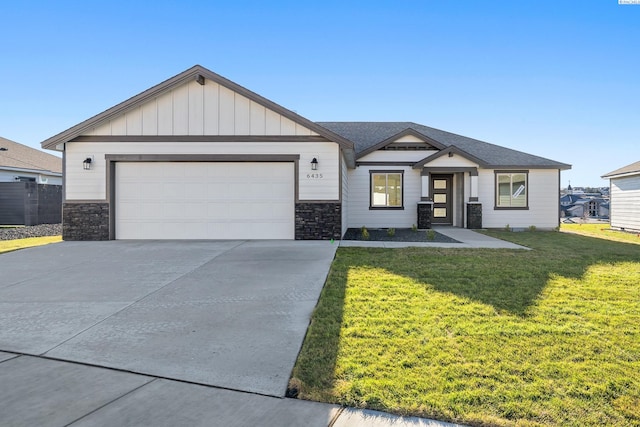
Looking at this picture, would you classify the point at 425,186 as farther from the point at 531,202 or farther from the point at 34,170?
the point at 34,170

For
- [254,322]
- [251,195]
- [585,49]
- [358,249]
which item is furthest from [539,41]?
[254,322]

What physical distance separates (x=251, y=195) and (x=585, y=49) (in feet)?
45.1

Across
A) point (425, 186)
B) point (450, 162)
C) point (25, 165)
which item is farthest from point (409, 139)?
point (25, 165)

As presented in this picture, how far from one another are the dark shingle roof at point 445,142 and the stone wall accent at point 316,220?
536 centimetres

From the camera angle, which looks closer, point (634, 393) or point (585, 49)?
point (634, 393)


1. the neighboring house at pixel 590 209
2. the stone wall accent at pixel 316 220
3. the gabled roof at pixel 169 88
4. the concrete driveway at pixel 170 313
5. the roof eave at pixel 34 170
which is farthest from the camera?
the neighboring house at pixel 590 209

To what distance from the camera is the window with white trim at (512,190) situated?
16.0 m

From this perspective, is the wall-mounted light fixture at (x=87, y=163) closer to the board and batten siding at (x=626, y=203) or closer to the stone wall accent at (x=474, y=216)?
the stone wall accent at (x=474, y=216)

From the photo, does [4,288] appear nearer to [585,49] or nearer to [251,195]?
[251,195]

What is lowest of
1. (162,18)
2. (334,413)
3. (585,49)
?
(334,413)

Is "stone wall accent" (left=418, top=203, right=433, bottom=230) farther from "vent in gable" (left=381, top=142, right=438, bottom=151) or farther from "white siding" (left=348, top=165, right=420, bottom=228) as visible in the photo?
"vent in gable" (left=381, top=142, right=438, bottom=151)

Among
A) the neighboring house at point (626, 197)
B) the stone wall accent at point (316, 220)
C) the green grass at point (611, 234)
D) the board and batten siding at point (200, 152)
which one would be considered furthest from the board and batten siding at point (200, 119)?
the neighboring house at point (626, 197)

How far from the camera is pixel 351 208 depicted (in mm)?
15781

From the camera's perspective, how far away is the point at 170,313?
4340mm
